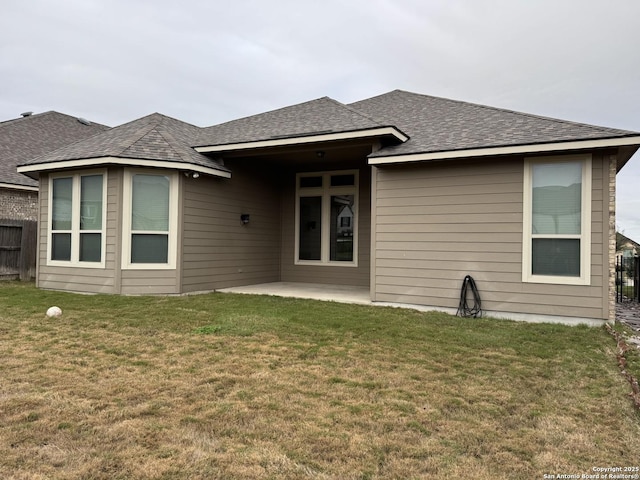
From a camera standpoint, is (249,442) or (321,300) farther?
(321,300)

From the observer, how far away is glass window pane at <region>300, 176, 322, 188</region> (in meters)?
10.2

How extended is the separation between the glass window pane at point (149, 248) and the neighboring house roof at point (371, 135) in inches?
53.3

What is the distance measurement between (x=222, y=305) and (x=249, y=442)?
454 cm

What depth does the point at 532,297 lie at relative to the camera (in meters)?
5.94

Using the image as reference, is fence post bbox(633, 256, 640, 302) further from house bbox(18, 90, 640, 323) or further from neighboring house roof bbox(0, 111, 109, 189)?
neighboring house roof bbox(0, 111, 109, 189)

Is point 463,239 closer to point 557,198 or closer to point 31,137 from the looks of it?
point 557,198

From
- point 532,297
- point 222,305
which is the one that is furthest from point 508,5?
point 222,305

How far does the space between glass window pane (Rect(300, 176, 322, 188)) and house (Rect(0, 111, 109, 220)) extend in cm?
767

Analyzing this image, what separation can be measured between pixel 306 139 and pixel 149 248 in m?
3.52

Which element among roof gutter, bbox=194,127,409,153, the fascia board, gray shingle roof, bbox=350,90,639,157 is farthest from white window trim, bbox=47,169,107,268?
gray shingle roof, bbox=350,90,639,157

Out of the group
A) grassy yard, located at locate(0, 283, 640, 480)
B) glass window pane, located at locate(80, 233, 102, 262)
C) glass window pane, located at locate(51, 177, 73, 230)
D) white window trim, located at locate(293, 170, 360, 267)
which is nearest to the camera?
grassy yard, located at locate(0, 283, 640, 480)

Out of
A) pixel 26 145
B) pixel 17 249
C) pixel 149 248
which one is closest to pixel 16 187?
pixel 17 249

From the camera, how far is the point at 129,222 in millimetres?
7391

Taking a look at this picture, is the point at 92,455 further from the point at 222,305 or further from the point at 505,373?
the point at 222,305
